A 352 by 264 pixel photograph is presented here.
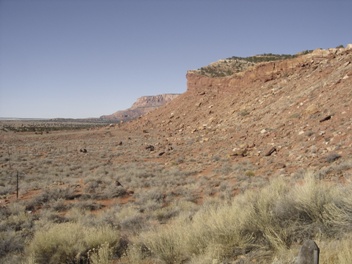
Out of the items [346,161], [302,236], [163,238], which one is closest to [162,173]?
[346,161]

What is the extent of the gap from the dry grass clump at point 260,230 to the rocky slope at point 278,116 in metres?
4.65

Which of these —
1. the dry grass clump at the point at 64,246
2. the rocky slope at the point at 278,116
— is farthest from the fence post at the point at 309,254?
the rocky slope at the point at 278,116

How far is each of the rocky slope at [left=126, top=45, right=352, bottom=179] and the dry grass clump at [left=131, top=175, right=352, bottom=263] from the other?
15.3ft

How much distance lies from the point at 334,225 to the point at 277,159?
9218mm

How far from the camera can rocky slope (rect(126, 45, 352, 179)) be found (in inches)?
497

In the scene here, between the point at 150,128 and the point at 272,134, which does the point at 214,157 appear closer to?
the point at 272,134

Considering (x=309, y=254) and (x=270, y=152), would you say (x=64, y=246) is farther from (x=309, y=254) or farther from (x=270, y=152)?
(x=270, y=152)

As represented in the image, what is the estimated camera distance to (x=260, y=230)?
4.67 m

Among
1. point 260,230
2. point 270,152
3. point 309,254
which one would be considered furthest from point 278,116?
point 309,254

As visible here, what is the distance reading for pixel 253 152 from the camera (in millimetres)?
15695

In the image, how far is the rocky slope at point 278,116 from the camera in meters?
12.6

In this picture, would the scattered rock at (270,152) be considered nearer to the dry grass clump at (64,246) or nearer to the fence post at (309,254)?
the dry grass clump at (64,246)

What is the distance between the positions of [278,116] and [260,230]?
17585 millimetres

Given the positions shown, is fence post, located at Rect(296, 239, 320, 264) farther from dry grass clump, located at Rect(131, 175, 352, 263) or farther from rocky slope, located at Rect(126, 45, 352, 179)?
rocky slope, located at Rect(126, 45, 352, 179)
